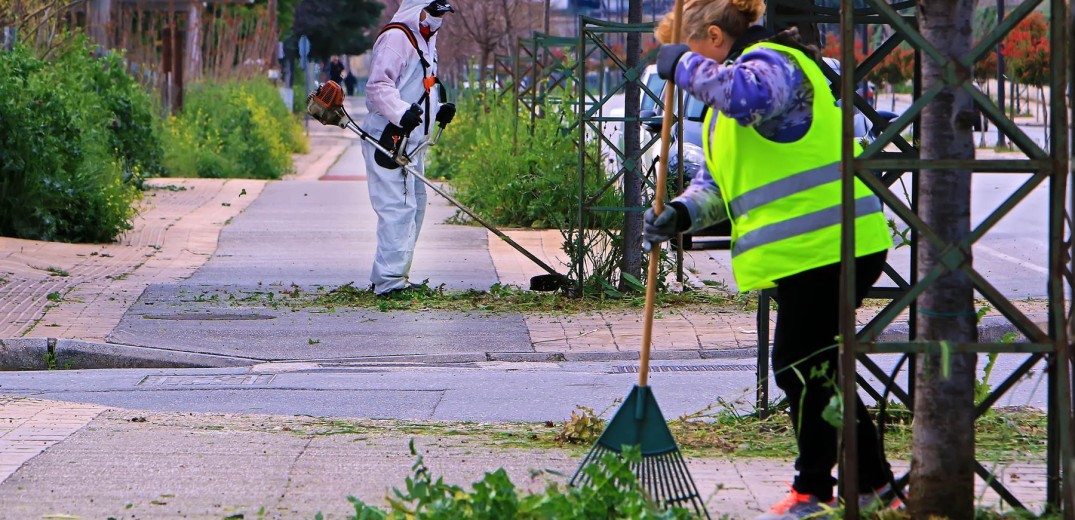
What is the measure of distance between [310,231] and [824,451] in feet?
35.7

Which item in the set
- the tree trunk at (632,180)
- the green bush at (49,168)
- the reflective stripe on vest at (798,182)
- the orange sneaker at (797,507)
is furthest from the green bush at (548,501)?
the green bush at (49,168)

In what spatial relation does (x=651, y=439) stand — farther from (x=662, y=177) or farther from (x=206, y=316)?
(x=206, y=316)

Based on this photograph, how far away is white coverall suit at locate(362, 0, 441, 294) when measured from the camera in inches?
368

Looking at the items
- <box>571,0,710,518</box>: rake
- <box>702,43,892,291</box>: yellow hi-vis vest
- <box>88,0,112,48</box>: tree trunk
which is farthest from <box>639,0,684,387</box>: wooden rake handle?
<box>88,0,112,48</box>: tree trunk

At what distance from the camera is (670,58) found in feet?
13.3

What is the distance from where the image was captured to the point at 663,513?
387cm

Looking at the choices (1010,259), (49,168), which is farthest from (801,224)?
(49,168)

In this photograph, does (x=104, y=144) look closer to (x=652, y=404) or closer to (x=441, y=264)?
(x=441, y=264)

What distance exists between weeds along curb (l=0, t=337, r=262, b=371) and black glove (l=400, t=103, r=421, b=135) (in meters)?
1.90

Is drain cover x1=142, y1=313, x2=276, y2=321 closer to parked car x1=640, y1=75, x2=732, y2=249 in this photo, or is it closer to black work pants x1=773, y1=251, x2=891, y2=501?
parked car x1=640, y1=75, x2=732, y2=249

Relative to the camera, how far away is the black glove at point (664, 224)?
4.18 metres

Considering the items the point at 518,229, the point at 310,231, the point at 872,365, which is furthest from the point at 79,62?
the point at 872,365

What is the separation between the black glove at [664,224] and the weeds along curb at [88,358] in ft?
14.6

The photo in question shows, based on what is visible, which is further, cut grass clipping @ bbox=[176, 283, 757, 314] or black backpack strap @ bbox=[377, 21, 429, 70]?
cut grass clipping @ bbox=[176, 283, 757, 314]
